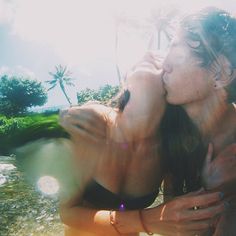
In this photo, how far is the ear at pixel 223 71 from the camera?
2.65m

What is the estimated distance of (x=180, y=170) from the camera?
3.19 m

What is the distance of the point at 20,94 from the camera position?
5894 cm

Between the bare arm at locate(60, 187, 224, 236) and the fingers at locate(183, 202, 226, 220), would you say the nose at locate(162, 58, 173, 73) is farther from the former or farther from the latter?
the fingers at locate(183, 202, 226, 220)

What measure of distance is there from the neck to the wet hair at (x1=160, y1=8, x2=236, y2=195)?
0.20 ft

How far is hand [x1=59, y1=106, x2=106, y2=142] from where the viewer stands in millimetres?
2904

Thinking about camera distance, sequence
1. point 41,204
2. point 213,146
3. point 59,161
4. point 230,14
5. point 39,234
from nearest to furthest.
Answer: point 230,14 → point 213,146 → point 59,161 → point 39,234 → point 41,204

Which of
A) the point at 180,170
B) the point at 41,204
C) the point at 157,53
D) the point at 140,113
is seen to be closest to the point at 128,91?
the point at 140,113

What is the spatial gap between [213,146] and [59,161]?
4.14ft

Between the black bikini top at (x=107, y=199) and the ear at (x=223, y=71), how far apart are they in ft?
3.67

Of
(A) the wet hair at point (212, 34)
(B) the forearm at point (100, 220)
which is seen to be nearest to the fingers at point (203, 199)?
(B) the forearm at point (100, 220)

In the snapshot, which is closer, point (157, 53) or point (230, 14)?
point (230, 14)

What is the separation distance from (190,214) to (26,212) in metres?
5.07

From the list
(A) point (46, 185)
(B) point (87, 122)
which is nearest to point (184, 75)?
(B) point (87, 122)

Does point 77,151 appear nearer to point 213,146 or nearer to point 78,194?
point 78,194
